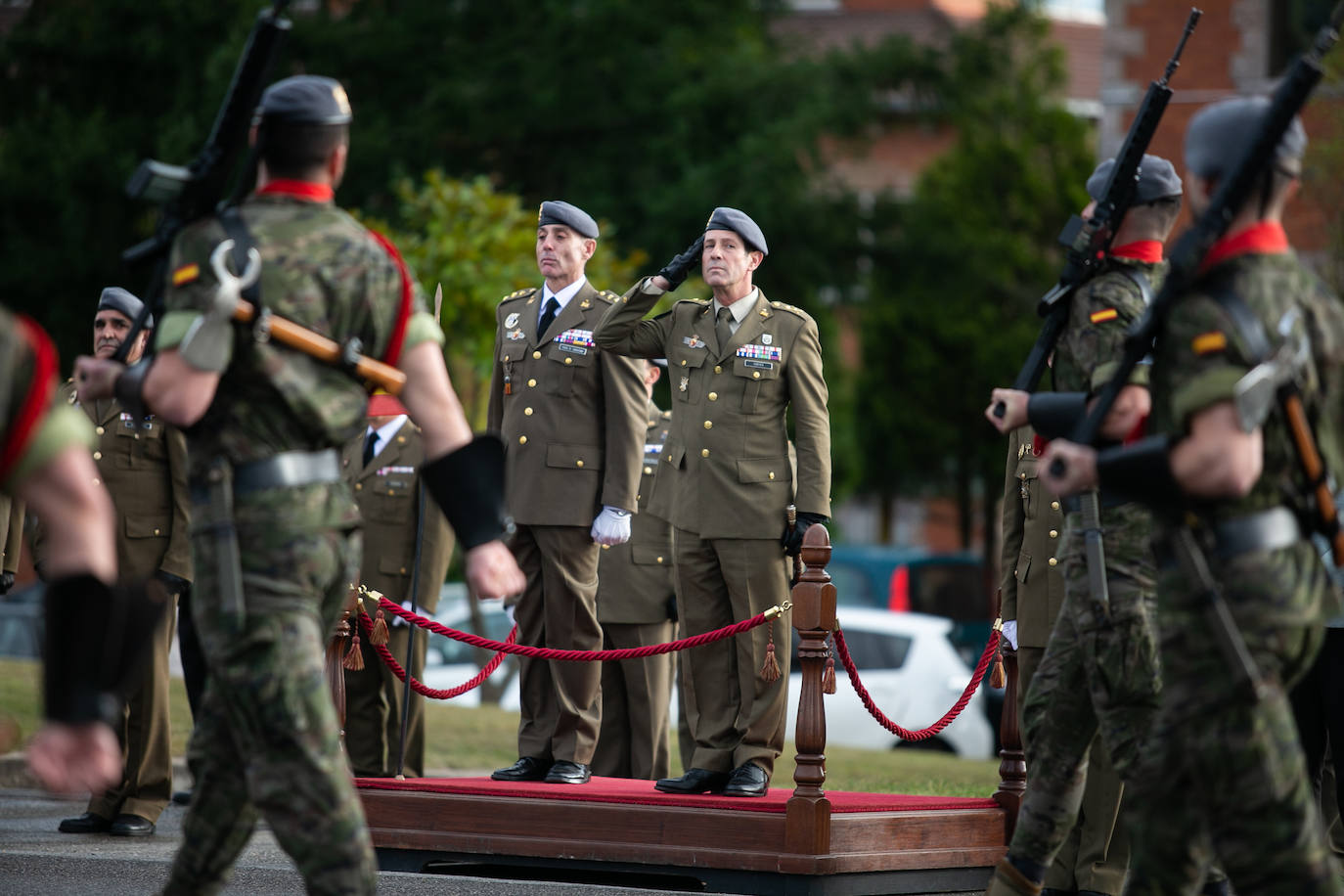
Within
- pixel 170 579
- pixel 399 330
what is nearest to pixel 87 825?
pixel 170 579

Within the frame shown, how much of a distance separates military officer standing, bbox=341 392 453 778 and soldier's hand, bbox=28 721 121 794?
19.4 ft

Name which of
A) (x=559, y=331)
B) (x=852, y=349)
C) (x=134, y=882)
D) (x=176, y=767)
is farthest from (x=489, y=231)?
(x=852, y=349)

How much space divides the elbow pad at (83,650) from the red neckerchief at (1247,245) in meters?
2.57

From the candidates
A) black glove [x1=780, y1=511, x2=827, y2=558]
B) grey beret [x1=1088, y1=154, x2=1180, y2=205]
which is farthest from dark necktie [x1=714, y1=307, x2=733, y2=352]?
grey beret [x1=1088, y1=154, x2=1180, y2=205]

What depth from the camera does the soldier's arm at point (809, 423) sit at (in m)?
7.82

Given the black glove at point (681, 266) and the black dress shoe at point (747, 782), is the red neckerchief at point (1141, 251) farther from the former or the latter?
the black dress shoe at point (747, 782)

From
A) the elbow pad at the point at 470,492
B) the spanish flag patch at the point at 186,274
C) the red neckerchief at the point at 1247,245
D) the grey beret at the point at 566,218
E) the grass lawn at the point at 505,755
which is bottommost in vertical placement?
the grass lawn at the point at 505,755

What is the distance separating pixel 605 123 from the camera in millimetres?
25406

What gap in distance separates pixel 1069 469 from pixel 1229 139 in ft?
2.87

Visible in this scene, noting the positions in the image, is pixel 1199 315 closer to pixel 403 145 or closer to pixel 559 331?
pixel 559 331

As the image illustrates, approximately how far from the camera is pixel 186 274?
189 inches

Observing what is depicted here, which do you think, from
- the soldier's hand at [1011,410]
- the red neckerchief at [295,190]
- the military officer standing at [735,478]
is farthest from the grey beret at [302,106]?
the military officer standing at [735,478]

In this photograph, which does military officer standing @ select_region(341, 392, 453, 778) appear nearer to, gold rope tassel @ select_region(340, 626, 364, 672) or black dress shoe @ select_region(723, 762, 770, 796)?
gold rope tassel @ select_region(340, 626, 364, 672)

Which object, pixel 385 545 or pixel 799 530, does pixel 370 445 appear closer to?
pixel 385 545
